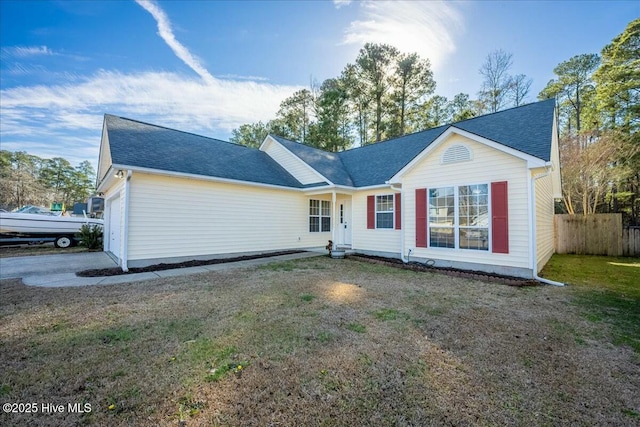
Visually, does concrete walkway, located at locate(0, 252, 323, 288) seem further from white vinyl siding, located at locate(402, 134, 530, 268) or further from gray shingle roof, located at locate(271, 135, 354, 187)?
white vinyl siding, located at locate(402, 134, 530, 268)

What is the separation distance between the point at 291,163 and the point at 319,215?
9.32 ft

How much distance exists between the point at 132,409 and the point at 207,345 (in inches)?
42.9

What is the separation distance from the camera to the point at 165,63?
1228 centimetres

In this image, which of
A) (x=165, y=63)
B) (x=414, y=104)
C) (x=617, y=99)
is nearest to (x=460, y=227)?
(x=165, y=63)

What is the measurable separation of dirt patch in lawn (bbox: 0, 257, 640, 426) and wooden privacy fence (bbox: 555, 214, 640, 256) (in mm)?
9857

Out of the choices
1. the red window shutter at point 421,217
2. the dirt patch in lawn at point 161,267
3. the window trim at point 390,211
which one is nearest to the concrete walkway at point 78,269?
the dirt patch in lawn at point 161,267

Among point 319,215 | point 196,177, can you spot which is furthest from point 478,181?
point 196,177

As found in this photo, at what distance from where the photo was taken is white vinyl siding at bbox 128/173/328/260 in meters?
7.83

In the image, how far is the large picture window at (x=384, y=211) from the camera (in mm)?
10117

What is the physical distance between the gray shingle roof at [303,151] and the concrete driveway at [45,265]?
11.3 ft

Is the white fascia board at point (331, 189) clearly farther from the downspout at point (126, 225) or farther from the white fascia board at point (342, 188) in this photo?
the downspout at point (126, 225)

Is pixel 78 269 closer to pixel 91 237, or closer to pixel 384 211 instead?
pixel 91 237

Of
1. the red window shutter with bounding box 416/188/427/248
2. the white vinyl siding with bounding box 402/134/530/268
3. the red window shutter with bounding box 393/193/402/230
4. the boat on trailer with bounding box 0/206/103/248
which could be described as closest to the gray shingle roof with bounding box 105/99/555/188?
the white vinyl siding with bounding box 402/134/530/268

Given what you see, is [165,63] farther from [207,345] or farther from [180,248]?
[207,345]
